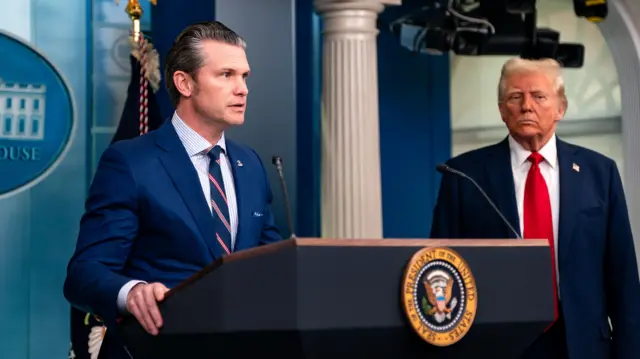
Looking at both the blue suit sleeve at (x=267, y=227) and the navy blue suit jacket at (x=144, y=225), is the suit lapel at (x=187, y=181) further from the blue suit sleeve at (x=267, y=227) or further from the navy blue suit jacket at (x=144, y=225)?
the blue suit sleeve at (x=267, y=227)

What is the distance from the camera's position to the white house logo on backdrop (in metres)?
4.59

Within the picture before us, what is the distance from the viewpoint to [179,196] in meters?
2.38

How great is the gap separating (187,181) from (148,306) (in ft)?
1.32

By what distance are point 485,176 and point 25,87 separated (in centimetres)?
228

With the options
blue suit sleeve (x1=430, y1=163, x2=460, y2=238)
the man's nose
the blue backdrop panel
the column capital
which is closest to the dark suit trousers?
blue suit sleeve (x1=430, y1=163, x2=460, y2=238)

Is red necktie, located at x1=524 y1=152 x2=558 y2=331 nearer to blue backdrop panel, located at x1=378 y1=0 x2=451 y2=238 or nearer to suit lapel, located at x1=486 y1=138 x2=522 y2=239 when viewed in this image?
suit lapel, located at x1=486 y1=138 x2=522 y2=239

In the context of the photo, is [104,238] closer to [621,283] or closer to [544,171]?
[544,171]

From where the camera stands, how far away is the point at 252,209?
97.7 inches

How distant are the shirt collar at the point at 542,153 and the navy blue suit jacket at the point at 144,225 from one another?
0.99 metres

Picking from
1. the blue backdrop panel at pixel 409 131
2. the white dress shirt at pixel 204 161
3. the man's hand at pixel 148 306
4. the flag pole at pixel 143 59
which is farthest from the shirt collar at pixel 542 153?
the blue backdrop panel at pixel 409 131

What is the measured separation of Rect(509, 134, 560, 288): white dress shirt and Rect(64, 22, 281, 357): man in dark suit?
831 mm

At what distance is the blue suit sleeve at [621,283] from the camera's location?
3004 mm

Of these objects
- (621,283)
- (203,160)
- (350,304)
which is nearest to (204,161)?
(203,160)

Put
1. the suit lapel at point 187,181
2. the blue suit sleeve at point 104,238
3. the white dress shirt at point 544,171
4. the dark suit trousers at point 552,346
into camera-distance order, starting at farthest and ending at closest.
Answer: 1. the white dress shirt at point 544,171
2. the dark suit trousers at point 552,346
3. the suit lapel at point 187,181
4. the blue suit sleeve at point 104,238
